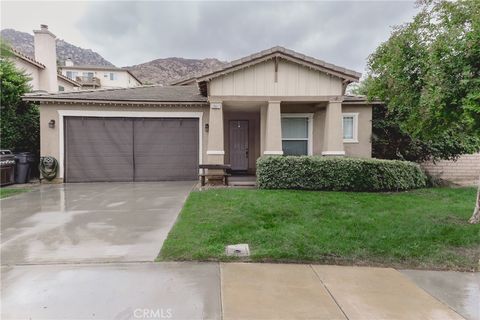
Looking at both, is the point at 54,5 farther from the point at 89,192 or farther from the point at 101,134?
the point at 89,192

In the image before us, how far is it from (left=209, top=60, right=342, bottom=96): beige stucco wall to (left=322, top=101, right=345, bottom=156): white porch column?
0.48 m

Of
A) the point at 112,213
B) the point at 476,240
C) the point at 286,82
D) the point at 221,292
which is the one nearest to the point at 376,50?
the point at 476,240

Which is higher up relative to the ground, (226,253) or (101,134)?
(101,134)

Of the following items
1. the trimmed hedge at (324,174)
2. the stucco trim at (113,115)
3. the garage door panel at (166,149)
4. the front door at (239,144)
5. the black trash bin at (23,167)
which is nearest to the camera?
the trimmed hedge at (324,174)

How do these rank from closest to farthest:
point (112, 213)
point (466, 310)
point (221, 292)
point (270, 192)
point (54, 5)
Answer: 1. point (466, 310)
2. point (221, 292)
3. point (112, 213)
4. point (270, 192)
5. point (54, 5)

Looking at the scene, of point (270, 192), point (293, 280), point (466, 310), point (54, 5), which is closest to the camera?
point (466, 310)

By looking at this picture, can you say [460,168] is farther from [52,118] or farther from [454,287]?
[52,118]

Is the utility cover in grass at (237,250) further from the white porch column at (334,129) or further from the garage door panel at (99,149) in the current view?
the garage door panel at (99,149)

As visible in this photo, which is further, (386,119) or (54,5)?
(386,119)

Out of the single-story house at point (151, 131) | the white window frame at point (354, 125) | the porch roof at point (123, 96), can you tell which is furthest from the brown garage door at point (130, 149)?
the white window frame at point (354, 125)

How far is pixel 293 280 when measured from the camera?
12.8 ft

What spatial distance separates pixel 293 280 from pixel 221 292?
0.94 m

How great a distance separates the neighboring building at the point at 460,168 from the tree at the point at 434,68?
24.8ft

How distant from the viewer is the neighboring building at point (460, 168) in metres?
13.2
